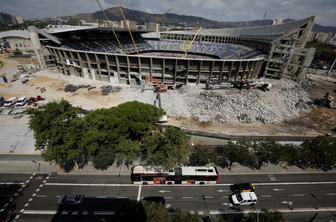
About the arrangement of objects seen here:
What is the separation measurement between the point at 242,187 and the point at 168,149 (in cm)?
1568

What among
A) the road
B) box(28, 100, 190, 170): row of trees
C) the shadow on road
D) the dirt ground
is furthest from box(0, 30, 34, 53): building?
the shadow on road

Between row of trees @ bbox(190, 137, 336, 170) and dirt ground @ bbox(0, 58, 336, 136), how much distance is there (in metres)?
12.9

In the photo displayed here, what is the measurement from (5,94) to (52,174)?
5531 cm

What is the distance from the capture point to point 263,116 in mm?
59375

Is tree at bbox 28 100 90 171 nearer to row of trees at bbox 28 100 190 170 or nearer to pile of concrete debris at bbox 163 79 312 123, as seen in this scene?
row of trees at bbox 28 100 190 170

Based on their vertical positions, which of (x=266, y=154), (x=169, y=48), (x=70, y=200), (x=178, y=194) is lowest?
(x=178, y=194)

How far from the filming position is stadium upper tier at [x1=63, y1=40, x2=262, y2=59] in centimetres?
10925

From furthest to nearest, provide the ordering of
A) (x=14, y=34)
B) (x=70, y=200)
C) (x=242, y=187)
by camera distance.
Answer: (x=14, y=34)
(x=242, y=187)
(x=70, y=200)

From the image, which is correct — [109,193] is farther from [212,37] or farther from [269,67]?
[212,37]

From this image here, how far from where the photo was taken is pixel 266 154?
3788cm

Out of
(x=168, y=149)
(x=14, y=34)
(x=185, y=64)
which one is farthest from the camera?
(x=14, y=34)

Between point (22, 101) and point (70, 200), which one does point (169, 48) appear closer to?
point (22, 101)

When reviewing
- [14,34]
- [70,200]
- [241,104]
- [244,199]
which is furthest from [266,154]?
[14,34]

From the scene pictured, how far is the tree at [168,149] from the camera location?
3319cm
